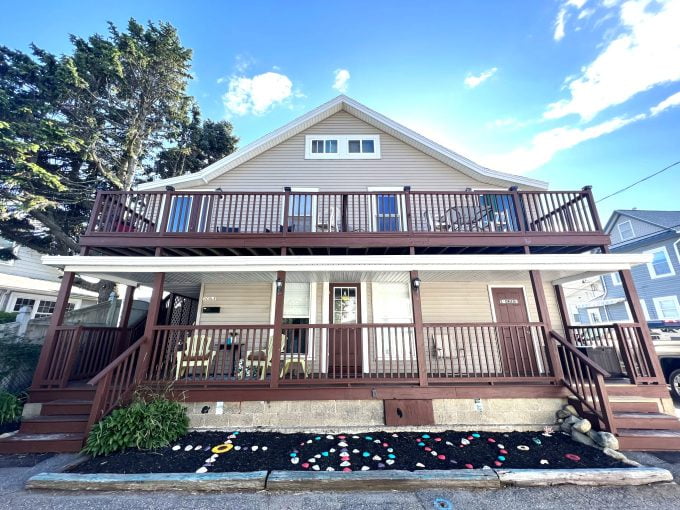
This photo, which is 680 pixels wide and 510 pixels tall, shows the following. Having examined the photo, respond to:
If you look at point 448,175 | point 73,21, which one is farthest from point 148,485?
point 73,21

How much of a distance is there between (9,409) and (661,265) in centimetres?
2371

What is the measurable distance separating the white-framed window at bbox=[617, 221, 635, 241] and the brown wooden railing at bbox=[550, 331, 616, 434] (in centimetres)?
1623

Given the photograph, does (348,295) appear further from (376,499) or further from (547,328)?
(376,499)

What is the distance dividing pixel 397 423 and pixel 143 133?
14.2 m

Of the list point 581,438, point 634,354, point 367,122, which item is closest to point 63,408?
point 581,438

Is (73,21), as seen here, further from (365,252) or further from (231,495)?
(231,495)

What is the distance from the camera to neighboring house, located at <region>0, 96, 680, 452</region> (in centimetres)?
473

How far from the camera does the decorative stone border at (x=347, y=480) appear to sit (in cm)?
315

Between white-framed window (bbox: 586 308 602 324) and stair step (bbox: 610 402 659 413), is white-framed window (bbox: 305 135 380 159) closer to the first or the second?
stair step (bbox: 610 402 659 413)

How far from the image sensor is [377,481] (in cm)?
315

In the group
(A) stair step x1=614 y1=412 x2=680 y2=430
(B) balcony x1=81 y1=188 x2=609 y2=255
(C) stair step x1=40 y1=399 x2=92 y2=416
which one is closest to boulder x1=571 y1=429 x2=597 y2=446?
(A) stair step x1=614 y1=412 x2=680 y2=430

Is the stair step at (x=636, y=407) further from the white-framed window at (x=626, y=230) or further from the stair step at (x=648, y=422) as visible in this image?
the white-framed window at (x=626, y=230)

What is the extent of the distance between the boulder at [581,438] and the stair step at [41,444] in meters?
7.56

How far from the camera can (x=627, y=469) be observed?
3322 millimetres
